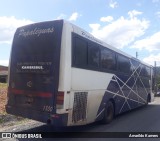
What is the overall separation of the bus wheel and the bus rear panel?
380 cm

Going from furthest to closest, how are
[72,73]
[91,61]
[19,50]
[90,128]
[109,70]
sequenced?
1. [109,70]
2. [90,128]
3. [91,61]
4. [19,50]
5. [72,73]

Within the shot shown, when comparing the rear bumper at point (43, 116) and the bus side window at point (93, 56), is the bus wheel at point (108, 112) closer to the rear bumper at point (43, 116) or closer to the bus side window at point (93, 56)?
the bus side window at point (93, 56)

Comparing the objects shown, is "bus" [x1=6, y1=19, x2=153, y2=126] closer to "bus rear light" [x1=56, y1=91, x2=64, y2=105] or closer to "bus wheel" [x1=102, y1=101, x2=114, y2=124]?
"bus rear light" [x1=56, y1=91, x2=64, y2=105]

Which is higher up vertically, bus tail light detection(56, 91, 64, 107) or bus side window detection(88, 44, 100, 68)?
bus side window detection(88, 44, 100, 68)

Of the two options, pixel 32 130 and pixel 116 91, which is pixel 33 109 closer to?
pixel 32 130

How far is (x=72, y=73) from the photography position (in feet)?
29.2

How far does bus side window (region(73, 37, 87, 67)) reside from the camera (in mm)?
9258

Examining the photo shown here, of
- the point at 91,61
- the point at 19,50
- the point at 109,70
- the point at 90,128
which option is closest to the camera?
the point at 19,50

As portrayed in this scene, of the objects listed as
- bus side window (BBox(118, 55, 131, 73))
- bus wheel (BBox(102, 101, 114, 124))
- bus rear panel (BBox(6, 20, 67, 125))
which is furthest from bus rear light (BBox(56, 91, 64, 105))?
bus side window (BBox(118, 55, 131, 73))

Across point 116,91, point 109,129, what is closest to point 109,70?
point 116,91

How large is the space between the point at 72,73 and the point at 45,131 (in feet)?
8.55

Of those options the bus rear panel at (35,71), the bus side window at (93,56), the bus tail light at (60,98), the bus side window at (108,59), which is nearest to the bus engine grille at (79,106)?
the bus tail light at (60,98)

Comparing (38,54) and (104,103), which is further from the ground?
(38,54)

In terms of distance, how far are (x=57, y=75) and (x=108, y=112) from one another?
14.8ft
